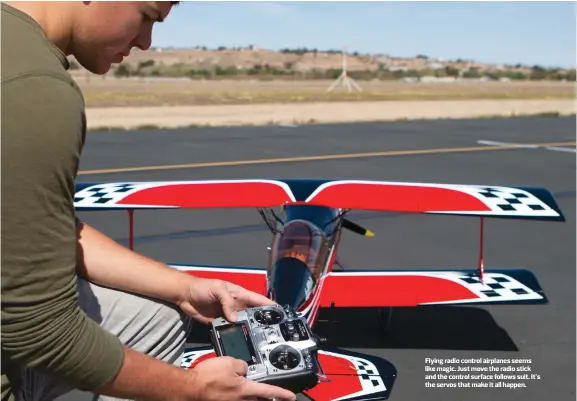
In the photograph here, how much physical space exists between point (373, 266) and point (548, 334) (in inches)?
105

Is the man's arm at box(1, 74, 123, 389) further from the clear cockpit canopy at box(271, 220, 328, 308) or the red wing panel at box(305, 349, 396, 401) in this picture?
the clear cockpit canopy at box(271, 220, 328, 308)

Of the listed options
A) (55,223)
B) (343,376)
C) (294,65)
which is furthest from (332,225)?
(294,65)

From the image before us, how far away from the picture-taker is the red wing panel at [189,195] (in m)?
6.88

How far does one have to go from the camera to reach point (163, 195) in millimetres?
7027

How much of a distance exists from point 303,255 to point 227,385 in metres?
3.83

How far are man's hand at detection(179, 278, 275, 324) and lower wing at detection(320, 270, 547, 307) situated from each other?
3.33 meters

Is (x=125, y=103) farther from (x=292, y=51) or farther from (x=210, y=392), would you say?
(x=292, y=51)

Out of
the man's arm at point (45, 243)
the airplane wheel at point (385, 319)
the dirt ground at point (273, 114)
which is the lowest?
the dirt ground at point (273, 114)


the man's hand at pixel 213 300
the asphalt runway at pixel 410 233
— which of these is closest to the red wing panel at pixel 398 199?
the asphalt runway at pixel 410 233

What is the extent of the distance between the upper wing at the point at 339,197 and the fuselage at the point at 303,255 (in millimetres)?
186

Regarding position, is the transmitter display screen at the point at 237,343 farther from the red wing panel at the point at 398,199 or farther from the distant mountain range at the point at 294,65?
the distant mountain range at the point at 294,65

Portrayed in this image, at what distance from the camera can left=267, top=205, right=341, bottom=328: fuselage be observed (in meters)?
5.55

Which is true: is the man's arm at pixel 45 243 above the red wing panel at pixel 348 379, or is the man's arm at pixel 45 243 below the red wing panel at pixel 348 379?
above

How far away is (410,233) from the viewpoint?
10.7 m
